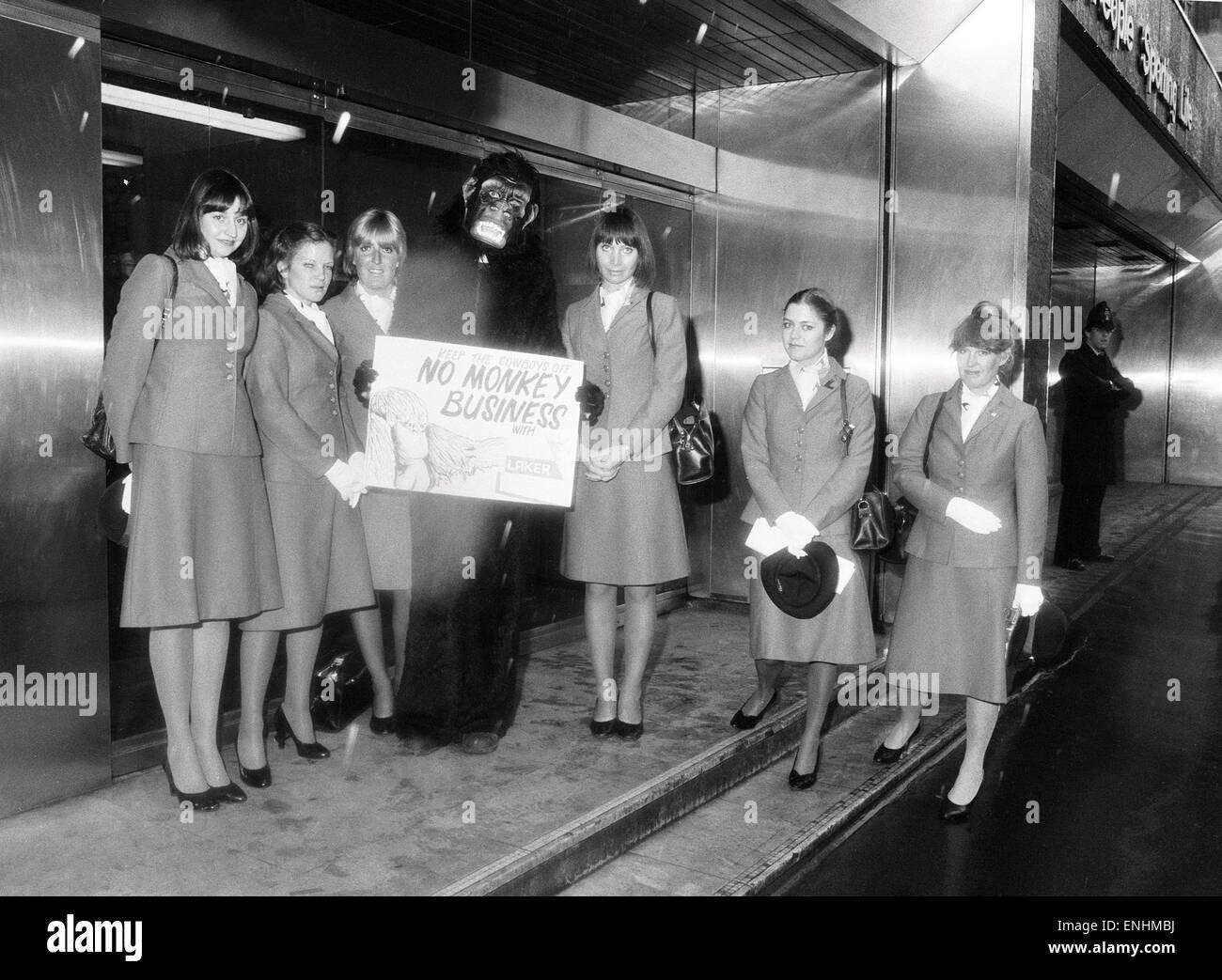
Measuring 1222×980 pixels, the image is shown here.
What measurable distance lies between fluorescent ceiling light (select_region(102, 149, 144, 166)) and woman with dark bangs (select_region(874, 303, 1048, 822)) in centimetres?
288

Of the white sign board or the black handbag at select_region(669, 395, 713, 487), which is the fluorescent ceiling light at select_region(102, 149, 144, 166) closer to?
the white sign board

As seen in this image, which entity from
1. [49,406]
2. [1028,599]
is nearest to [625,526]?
[1028,599]

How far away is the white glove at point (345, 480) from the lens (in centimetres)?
357

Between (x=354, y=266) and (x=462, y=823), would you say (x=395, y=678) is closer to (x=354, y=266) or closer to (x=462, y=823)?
(x=462, y=823)

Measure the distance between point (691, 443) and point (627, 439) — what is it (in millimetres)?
242

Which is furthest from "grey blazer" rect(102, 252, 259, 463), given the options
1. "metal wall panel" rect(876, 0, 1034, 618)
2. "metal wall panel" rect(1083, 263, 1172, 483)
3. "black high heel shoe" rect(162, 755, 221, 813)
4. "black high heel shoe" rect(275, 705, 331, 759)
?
"metal wall panel" rect(1083, 263, 1172, 483)

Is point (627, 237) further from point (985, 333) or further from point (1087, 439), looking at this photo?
point (1087, 439)

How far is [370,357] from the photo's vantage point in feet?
12.7

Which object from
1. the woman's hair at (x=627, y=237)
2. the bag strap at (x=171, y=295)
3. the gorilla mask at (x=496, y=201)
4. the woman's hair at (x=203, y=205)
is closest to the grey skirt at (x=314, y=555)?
the bag strap at (x=171, y=295)

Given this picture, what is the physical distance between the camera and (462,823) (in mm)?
A: 3338

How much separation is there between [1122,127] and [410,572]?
306 inches

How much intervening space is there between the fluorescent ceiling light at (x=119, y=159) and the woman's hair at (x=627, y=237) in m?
1.59
